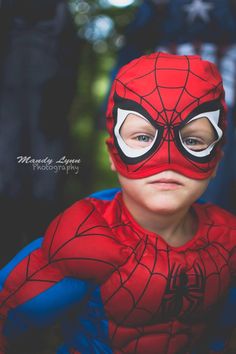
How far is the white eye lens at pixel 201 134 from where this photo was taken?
1.34 m

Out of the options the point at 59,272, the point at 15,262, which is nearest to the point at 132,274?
the point at 59,272

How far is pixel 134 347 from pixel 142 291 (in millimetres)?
208

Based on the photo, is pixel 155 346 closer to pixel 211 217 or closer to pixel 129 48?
pixel 211 217

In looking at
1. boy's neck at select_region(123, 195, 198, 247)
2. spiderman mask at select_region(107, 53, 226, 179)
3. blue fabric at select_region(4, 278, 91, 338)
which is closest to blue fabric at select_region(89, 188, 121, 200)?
boy's neck at select_region(123, 195, 198, 247)

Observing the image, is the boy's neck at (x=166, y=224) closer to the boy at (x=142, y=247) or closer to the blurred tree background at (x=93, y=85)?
the boy at (x=142, y=247)

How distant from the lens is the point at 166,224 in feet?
4.85

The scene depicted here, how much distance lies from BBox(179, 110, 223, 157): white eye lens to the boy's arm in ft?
1.21

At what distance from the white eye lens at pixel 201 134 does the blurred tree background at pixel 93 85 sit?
1298mm

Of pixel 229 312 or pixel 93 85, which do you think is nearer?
pixel 229 312

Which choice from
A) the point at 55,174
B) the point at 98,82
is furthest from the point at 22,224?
the point at 98,82

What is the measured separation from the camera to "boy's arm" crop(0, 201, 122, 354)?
1325 mm

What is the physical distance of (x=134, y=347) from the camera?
140 cm

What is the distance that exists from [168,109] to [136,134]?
12cm

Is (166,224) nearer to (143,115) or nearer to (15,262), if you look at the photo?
(143,115)
